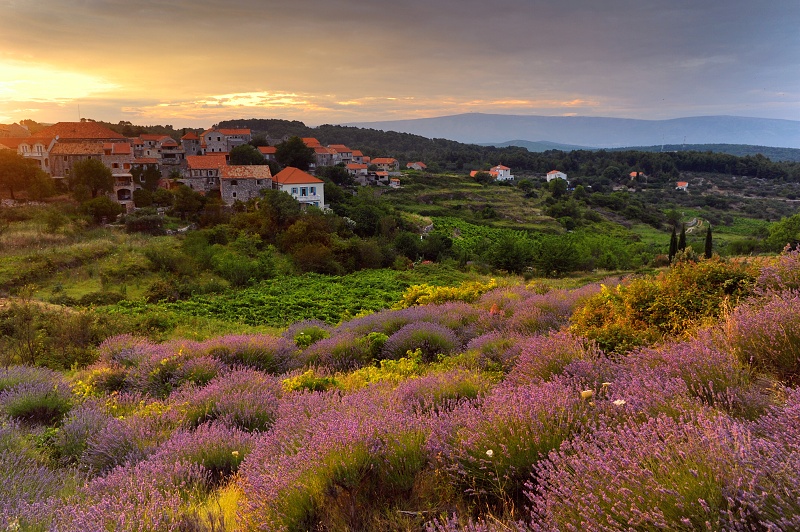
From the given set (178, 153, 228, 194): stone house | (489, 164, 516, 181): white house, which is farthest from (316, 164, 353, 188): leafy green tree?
(489, 164, 516, 181): white house

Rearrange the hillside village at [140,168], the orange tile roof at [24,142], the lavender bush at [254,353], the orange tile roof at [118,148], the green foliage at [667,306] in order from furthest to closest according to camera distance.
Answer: the orange tile roof at [24,142]
the orange tile roof at [118,148]
the hillside village at [140,168]
the lavender bush at [254,353]
the green foliage at [667,306]

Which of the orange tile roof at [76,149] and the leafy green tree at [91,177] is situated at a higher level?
the orange tile roof at [76,149]

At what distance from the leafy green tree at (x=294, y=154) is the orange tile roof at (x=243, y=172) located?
1367 centimetres

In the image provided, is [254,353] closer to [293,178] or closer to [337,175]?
[293,178]

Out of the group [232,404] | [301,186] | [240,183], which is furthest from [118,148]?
[232,404]

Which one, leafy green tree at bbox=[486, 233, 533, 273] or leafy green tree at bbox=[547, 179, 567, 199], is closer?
leafy green tree at bbox=[486, 233, 533, 273]

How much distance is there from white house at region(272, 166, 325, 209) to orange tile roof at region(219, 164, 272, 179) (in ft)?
4.55

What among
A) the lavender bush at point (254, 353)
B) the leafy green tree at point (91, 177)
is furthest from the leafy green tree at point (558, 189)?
the lavender bush at point (254, 353)

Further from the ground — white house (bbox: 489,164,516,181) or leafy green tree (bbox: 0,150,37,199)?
white house (bbox: 489,164,516,181)

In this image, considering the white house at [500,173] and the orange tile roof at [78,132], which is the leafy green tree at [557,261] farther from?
the white house at [500,173]

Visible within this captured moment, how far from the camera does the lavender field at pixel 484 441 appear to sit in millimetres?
2180

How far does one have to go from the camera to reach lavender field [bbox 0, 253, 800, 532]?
2180 mm

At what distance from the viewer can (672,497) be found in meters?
2.02

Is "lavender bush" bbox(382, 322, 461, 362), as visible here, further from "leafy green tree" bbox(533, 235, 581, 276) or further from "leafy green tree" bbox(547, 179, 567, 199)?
"leafy green tree" bbox(547, 179, 567, 199)
